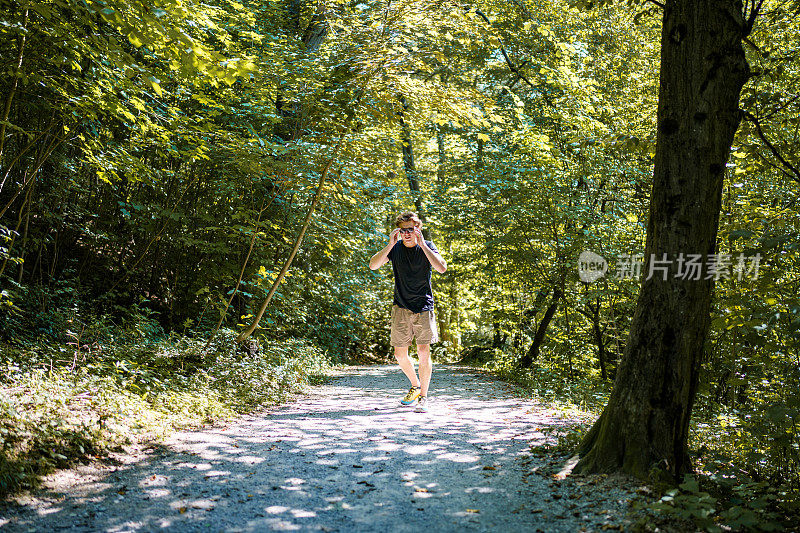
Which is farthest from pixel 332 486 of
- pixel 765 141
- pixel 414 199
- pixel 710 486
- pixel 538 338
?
pixel 414 199

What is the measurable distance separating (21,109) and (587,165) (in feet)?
30.4

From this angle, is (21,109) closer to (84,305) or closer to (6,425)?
(84,305)

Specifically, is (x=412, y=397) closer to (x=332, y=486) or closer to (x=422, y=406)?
(x=422, y=406)

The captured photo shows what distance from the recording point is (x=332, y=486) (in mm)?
3844

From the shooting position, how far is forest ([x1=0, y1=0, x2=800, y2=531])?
12.5 ft

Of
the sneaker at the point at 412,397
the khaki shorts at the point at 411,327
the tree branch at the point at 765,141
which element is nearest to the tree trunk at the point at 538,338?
the sneaker at the point at 412,397

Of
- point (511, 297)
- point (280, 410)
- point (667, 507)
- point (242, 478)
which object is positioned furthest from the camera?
point (511, 297)

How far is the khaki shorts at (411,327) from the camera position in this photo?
22.4 feet

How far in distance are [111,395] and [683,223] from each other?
500cm

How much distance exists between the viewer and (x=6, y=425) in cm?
366

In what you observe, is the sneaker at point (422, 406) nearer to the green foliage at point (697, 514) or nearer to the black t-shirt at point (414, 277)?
the black t-shirt at point (414, 277)

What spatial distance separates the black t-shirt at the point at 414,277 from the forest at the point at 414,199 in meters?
2.16

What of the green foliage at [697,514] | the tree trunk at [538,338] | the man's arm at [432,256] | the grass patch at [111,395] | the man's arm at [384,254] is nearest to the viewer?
the green foliage at [697,514]

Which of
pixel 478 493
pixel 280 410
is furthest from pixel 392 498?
pixel 280 410
